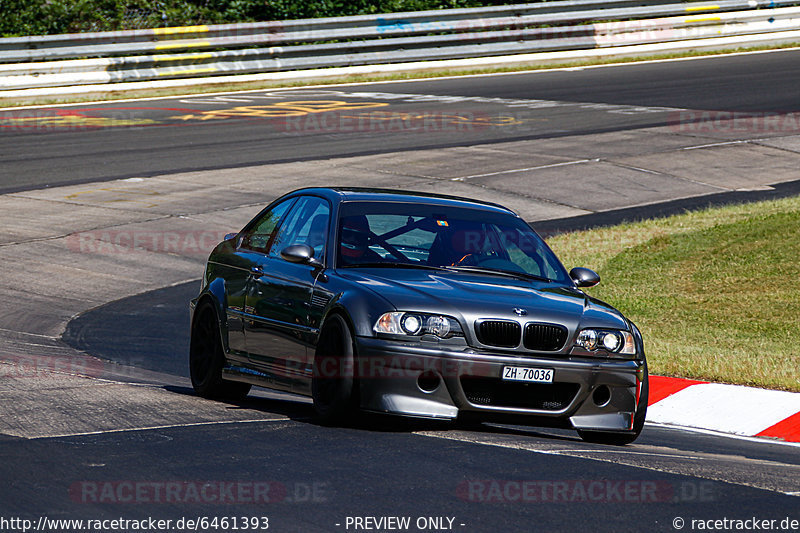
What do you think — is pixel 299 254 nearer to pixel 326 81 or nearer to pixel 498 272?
pixel 498 272

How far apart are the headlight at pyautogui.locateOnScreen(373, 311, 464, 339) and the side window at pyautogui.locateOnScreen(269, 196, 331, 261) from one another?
1101mm

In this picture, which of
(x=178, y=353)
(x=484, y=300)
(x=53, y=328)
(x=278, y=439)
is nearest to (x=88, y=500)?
(x=278, y=439)

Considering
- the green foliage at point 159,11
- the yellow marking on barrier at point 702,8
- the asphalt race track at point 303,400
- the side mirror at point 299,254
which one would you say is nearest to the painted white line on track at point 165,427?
the asphalt race track at point 303,400

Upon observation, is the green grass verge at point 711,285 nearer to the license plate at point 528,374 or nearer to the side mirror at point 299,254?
the license plate at point 528,374

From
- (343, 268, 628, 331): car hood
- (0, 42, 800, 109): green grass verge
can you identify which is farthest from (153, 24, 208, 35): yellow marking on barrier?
(343, 268, 628, 331): car hood

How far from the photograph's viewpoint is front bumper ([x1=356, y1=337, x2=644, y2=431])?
24.6 feet

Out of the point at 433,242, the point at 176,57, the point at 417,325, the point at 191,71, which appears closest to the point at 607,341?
the point at 417,325

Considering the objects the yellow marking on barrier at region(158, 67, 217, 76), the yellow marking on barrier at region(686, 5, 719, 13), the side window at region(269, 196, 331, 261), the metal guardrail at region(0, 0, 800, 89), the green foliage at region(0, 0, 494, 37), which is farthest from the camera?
the yellow marking on barrier at region(686, 5, 719, 13)

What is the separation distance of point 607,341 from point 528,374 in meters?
0.60

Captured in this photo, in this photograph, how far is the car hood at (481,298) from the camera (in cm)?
764

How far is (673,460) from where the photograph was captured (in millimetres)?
7340

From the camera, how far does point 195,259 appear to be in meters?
17.2

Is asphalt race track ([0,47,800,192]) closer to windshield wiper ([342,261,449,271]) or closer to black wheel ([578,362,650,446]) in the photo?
windshield wiper ([342,261,449,271])

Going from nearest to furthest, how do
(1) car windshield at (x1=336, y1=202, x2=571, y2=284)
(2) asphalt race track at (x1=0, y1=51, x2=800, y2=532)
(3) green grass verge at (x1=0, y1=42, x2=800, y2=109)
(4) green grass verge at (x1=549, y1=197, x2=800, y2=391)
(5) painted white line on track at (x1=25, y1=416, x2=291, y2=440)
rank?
(2) asphalt race track at (x1=0, y1=51, x2=800, y2=532), (5) painted white line on track at (x1=25, y1=416, x2=291, y2=440), (1) car windshield at (x1=336, y1=202, x2=571, y2=284), (4) green grass verge at (x1=549, y1=197, x2=800, y2=391), (3) green grass verge at (x1=0, y1=42, x2=800, y2=109)
